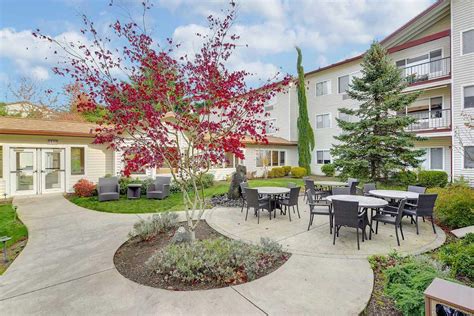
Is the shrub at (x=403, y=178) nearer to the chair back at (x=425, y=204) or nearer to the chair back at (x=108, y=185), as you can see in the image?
the chair back at (x=425, y=204)

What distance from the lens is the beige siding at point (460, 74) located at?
12672 mm

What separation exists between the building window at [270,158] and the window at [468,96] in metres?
12.9

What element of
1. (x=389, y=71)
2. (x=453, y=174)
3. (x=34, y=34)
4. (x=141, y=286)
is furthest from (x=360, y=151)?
(x=34, y=34)

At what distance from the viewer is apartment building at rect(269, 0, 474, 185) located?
12797 mm

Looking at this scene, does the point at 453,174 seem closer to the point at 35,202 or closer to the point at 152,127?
the point at 152,127

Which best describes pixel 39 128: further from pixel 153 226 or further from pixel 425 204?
pixel 425 204

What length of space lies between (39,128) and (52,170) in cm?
218

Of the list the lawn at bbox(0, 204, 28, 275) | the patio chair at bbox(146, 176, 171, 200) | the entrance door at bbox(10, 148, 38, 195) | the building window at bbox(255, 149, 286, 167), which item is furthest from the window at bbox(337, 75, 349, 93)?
the entrance door at bbox(10, 148, 38, 195)

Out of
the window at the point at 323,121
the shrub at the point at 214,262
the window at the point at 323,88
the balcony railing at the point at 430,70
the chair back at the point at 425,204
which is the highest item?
the window at the point at 323,88

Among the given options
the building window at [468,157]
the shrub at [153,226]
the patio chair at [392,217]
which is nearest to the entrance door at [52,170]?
the shrub at [153,226]

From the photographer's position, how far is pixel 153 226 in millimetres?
5688

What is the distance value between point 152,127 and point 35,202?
30.1 feet

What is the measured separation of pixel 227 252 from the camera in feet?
13.3

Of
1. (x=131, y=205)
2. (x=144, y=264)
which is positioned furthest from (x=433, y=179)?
(x=131, y=205)
